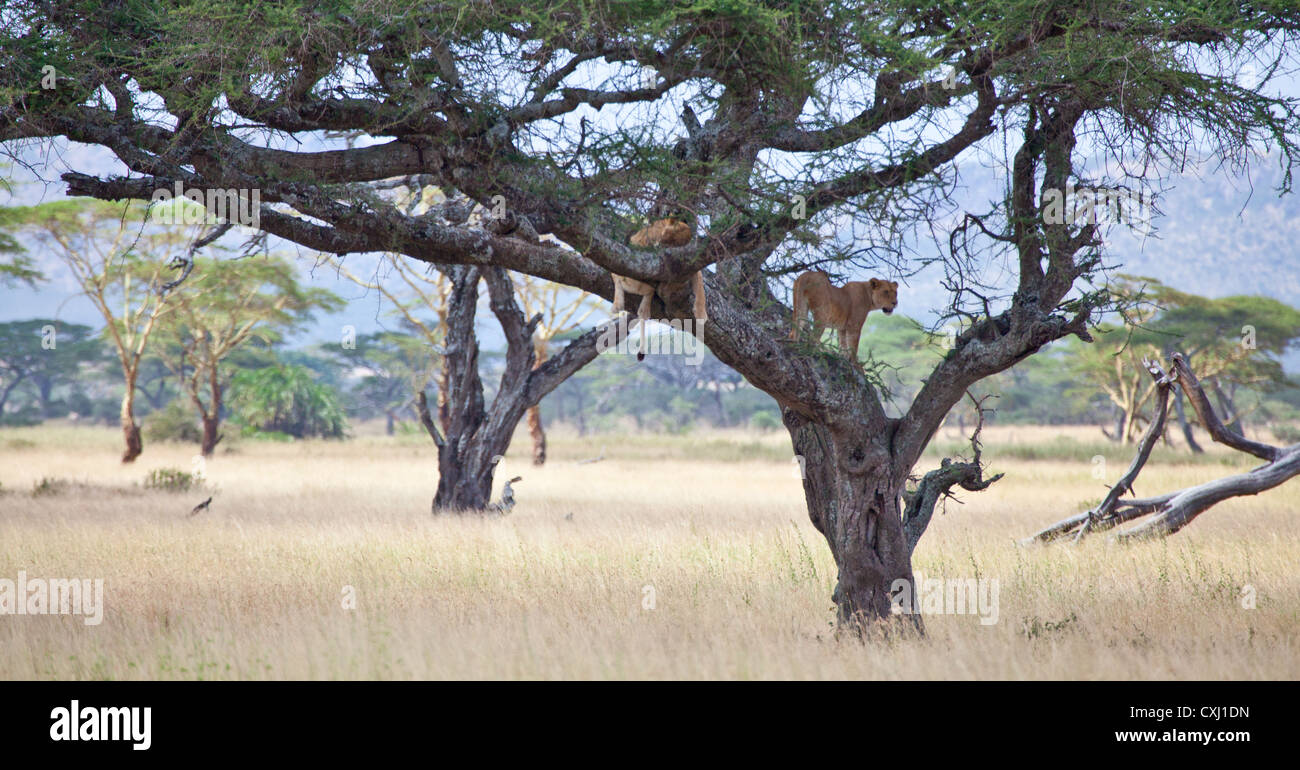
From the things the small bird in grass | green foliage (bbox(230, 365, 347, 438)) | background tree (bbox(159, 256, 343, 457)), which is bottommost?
the small bird in grass

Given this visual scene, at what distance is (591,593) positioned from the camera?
7.26 metres

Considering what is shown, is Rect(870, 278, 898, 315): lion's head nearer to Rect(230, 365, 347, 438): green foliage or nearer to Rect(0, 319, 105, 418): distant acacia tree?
Rect(230, 365, 347, 438): green foliage

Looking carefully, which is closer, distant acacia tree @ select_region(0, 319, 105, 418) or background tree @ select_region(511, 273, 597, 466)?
background tree @ select_region(511, 273, 597, 466)

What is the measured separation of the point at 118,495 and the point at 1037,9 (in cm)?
1508

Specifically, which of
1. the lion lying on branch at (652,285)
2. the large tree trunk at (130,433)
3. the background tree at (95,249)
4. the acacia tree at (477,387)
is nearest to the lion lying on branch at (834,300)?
the lion lying on branch at (652,285)

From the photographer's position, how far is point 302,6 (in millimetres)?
4766

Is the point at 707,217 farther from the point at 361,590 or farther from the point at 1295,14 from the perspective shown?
the point at 361,590

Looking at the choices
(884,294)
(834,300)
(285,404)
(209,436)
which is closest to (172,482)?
(209,436)

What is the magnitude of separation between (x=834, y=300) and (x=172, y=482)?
565 inches

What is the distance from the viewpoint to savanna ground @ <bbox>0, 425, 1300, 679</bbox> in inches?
206

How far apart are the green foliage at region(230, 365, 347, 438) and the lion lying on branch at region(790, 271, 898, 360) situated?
3429cm

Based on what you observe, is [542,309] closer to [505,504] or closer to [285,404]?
[505,504]

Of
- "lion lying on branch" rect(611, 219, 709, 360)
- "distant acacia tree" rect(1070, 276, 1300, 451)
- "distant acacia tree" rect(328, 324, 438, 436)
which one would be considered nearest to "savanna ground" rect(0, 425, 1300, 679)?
"lion lying on branch" rect(611, 219, 709, 360)

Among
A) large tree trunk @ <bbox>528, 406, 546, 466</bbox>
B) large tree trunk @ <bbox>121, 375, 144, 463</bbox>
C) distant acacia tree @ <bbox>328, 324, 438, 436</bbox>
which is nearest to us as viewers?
large tree trunk @ <bbox>121, 375, 144, 463</bbox>
